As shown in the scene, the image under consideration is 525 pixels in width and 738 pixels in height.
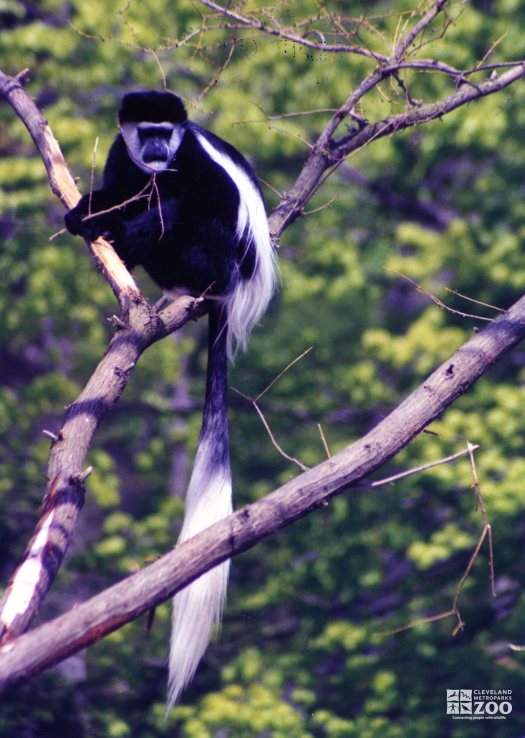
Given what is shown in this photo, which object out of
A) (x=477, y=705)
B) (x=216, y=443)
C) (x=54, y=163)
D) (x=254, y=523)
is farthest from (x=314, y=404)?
(x=254, y=523)

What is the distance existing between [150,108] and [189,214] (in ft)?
1.59

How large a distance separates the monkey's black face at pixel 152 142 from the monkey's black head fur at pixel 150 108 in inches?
1.0

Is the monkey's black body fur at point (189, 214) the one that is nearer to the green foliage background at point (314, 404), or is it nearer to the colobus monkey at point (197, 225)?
the colobus monkey at point (197, 225)

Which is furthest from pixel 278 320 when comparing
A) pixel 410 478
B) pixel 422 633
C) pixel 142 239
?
pixel 142 239

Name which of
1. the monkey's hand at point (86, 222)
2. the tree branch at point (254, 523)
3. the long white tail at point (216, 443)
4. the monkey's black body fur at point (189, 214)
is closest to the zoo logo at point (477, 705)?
the long white tail at point (216, 443)

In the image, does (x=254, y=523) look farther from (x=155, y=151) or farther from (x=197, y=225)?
(x=155, y=151)

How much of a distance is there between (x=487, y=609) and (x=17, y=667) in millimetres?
3363

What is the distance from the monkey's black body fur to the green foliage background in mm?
684

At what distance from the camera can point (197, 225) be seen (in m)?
2.88

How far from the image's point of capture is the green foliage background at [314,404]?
3760 mm

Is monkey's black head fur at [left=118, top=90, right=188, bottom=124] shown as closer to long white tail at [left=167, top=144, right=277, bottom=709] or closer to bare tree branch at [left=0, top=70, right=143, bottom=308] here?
long white tail at [left=167, top=144, right=277, bottom=709]

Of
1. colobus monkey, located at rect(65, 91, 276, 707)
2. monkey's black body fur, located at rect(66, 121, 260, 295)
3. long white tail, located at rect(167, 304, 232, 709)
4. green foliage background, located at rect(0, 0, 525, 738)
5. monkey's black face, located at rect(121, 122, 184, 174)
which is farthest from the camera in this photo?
green foliage background, located at rect(0, 0, 525, 738)

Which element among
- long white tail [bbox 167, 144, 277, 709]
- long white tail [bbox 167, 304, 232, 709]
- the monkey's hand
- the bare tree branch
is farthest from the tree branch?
the monkey's hand

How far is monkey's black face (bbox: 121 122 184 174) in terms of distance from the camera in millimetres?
2881
